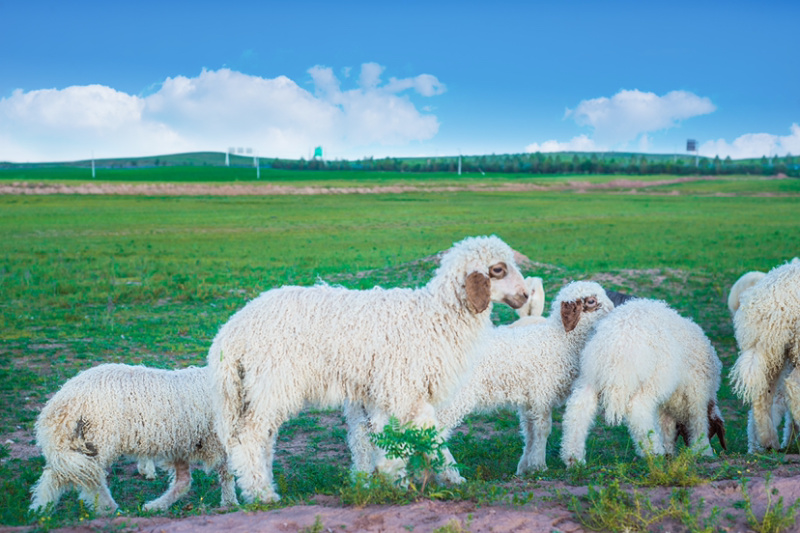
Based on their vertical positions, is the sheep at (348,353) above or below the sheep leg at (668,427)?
above

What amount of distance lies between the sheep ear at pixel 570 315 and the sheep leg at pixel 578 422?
1145mm

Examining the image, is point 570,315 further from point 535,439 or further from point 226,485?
point 226,485

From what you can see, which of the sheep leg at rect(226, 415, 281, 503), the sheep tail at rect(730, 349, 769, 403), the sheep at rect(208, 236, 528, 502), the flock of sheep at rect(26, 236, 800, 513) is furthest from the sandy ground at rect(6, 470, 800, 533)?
the sheep tail at rect(730, 349, 769, 403)

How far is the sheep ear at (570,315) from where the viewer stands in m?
9.23

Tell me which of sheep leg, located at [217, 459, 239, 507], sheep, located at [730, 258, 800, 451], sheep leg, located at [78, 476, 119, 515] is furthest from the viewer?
sheep, located at [730, 258, 800, 451]

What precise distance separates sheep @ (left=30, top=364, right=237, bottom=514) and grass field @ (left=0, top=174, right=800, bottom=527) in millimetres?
301

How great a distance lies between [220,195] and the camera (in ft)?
260

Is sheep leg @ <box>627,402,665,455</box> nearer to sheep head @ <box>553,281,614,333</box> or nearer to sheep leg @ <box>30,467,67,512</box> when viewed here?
sheep head @ <box>553,281,614,333</box>

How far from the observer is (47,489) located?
23.0 feet

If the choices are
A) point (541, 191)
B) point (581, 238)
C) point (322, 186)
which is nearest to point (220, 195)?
point (322, 186)

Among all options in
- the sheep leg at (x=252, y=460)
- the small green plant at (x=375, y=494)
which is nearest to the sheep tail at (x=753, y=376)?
the small green plant at (x=375, y=494)

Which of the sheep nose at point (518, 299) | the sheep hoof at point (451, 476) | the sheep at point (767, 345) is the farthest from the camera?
the sheep at point (767, 345)

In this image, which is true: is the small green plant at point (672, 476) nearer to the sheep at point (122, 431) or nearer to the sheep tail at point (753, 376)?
the sheep tail at point (753, 376)

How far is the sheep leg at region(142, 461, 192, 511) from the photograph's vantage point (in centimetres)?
750
